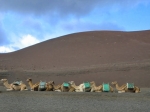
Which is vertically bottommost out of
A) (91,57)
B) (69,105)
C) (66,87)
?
(69,105)

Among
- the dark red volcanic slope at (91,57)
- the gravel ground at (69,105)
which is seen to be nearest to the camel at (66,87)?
the gravel ground at (69,105)

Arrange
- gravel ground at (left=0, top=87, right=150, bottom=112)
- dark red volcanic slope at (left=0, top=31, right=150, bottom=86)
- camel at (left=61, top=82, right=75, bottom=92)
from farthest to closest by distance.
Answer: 1. dark red volcanic slope at (left=0, top=31, right=150, bottom=86)
2. camel at (left=61, top=82, right=75, bottom=92)
3. gravel ground at (left=0, top=87, right=150, bottom=112)

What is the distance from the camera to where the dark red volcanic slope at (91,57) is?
30359 millimetres

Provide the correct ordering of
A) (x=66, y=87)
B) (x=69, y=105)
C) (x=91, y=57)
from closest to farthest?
(x=69, y=105)
(x=66, y=87)
(x=91, y=57)

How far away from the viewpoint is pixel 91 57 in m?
39.7

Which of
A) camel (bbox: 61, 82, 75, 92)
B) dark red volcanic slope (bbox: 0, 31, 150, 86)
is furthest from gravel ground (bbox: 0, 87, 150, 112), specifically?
dark red volcanic slope (bbox: 0, 31, 150, 86)

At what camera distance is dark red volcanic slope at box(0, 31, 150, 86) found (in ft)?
99.6

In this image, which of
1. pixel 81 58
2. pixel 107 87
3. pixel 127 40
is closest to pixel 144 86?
pixel 107 87

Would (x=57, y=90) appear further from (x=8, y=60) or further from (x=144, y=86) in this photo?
(x=8, y=60)

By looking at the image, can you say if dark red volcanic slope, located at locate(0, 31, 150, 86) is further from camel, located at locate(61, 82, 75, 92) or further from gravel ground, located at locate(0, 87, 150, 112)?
gravel ground, located at locate(0, 87, 150, 112)

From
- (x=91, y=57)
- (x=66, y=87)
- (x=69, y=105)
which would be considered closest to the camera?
(x=69, y=105)

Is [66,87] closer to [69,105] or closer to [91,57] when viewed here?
[69,105]

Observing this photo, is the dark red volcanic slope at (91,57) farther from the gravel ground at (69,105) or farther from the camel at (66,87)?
the gravel ground at (69,105)

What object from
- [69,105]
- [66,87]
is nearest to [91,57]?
[66,87]
